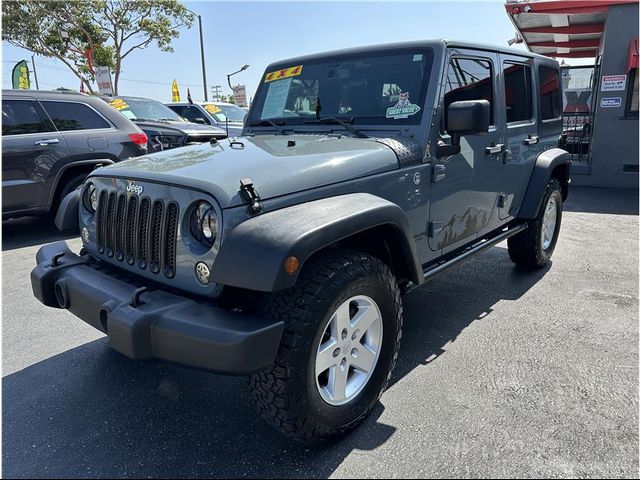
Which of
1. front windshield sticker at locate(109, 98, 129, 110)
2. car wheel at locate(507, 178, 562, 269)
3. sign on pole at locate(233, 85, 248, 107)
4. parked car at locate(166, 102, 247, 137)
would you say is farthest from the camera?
sign on pole at locate(233, 85, 248, 107)

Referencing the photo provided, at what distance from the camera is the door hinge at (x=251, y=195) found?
206cm

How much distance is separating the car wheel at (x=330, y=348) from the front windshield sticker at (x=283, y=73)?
190 centimetres

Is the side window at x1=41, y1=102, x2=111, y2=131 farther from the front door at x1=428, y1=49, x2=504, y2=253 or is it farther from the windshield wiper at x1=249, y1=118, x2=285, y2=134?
the front door at x1=428, y1=49, x2=504, y2=253

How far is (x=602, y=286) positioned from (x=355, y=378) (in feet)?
10.1

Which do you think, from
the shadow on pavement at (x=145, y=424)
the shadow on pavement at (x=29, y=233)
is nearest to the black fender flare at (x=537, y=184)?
the shadow on pavement at (x=145, y=424)

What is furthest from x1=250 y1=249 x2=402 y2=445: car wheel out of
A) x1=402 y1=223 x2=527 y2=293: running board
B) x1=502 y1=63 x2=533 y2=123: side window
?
x1=502 y1=63 x2=533 y2=123: side window

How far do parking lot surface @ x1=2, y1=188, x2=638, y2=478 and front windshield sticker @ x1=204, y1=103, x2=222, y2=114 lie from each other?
346 inches

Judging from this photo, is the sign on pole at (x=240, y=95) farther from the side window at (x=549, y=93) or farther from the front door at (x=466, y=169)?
the front door at (x=466, y=169)

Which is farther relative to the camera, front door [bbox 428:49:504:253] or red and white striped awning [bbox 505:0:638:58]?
red and white striped awning [bbox 505:0:638:58]

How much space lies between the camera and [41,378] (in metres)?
2.98

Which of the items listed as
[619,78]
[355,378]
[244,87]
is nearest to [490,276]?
[355,378]

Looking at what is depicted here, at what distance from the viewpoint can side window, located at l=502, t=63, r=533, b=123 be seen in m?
3.92

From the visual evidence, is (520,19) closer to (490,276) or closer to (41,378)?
(490,276)

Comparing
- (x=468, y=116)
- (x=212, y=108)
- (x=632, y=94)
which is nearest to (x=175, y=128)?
(x=212, y=108)
